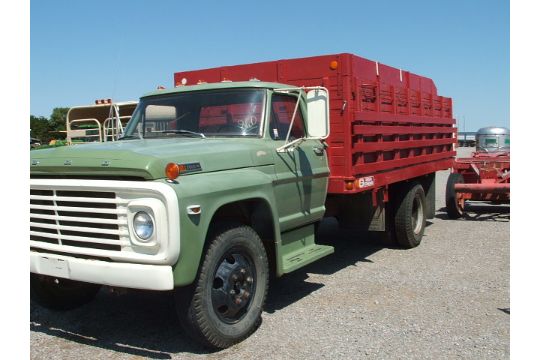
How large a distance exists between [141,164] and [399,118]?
433 centimetres

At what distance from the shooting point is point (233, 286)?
13.9 feet

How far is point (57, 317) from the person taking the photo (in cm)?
500

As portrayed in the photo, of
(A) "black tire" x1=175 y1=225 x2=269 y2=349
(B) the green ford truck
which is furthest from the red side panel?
(A) "black tire" x1=175 y1=225 x2=269 y2=349

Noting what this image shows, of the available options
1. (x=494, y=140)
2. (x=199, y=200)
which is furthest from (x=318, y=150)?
(x=494, y=140)

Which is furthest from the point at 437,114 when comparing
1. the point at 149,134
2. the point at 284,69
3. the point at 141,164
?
the point at 141,164

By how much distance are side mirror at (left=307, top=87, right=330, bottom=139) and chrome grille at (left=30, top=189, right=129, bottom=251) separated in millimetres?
2028

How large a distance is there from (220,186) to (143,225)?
2.17ft

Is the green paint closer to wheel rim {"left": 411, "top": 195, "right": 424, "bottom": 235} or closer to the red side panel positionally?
the red side panel

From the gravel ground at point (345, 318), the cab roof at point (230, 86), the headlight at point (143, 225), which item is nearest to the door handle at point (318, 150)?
the cab roof at point (230, 86)

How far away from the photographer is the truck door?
4992mm

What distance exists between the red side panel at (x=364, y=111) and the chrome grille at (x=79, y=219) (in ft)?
9.25

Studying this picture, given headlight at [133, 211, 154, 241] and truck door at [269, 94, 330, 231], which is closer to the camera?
headlight at [133, 211, 154, 241]

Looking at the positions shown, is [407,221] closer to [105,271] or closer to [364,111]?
[364,111]

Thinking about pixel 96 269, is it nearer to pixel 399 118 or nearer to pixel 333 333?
pixel 333 333
